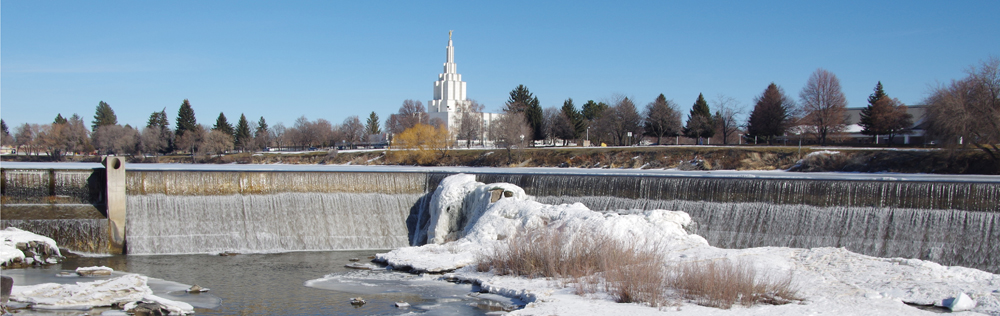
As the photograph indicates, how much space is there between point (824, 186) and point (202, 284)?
16.5m

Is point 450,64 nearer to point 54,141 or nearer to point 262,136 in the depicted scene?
point 262,136

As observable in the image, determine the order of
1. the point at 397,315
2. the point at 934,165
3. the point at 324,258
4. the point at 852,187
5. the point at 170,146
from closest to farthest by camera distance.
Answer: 1. the point at 397,315
2. the point at 852,187
3. the point at 324,258
4. the point at 934,165
5. the point at 170,146

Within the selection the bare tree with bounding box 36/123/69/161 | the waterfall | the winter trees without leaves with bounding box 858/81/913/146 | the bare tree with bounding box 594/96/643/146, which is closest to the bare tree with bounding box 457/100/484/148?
the bare tree with bounding box 594/96/643/146

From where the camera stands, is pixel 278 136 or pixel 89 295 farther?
pixel 278 136

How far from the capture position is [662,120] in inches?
2507

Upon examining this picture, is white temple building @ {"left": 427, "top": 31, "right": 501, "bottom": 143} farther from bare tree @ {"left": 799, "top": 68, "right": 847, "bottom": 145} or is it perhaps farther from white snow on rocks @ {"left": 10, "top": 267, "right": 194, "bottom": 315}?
white snow on rocks @ {"left": 10, "top": 267, "right": 194, "bottom": 315}

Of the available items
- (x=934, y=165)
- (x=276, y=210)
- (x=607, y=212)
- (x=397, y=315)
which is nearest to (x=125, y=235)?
(x=276, y=210)

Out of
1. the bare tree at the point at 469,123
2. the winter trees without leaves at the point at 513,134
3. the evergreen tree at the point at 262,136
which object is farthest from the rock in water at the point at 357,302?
the evergreen tree at the point at 262,136

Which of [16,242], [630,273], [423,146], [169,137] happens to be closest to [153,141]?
[169,137]

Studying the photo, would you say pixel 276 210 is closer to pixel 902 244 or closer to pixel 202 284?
pixel 202 284

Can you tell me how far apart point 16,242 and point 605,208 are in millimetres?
16988

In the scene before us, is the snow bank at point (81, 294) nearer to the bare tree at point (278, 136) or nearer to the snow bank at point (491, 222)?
the snow bank at point (491, 222)

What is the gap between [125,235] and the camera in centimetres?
2200

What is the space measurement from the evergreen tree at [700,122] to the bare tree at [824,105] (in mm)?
9211
